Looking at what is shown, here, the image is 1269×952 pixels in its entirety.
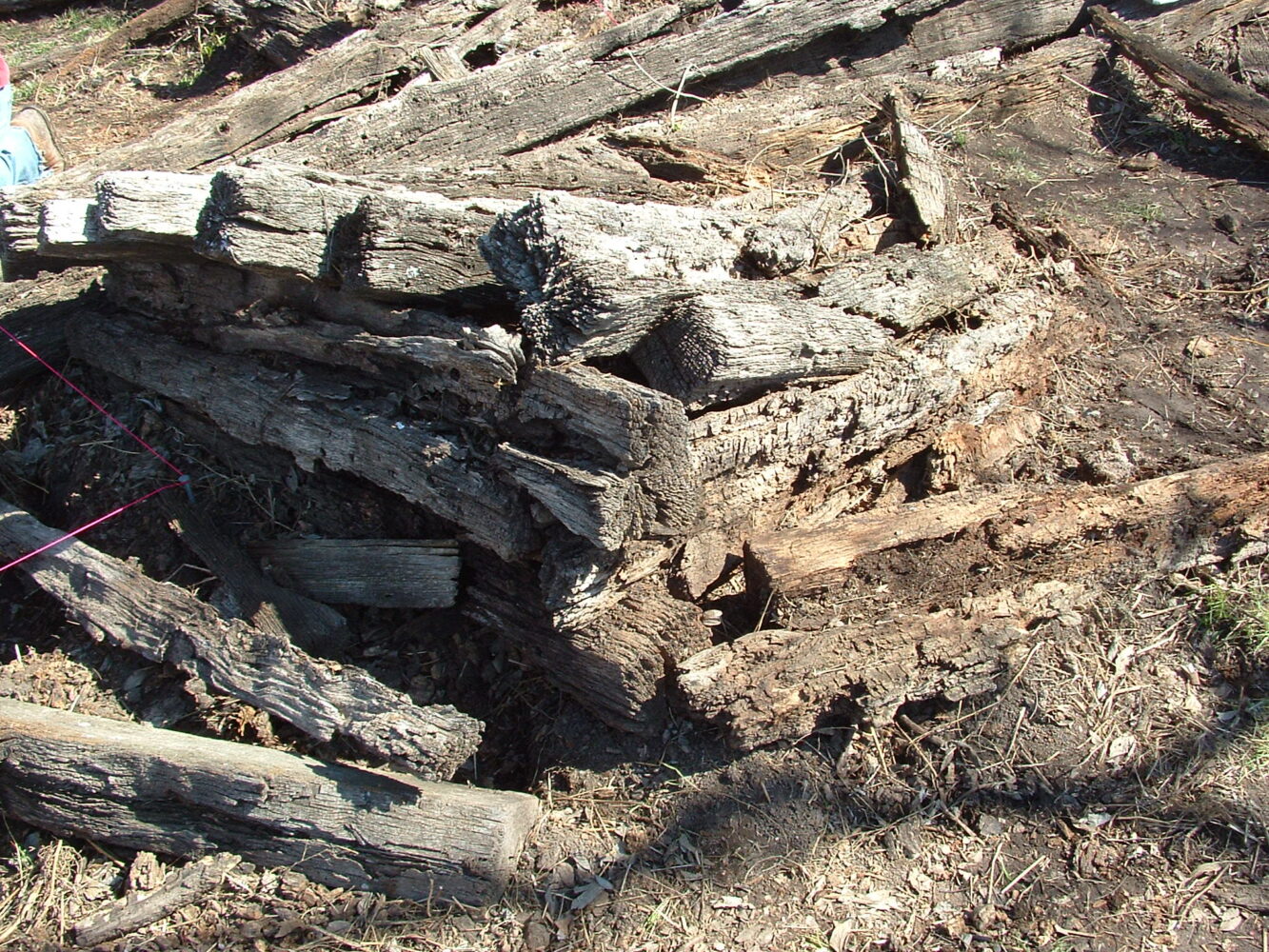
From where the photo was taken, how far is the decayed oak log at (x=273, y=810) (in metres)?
2.54

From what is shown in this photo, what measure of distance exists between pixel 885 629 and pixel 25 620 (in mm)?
2952

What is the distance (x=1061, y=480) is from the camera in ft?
10.7

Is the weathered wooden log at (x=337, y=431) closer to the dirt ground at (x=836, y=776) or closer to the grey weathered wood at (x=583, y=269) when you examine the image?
the dirt ground at (x=836, y=776)

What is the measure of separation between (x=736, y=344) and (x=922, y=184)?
1696mm

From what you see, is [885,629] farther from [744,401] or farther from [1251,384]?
[1251,384]

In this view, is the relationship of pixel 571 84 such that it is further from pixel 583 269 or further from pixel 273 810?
pixel 273 810

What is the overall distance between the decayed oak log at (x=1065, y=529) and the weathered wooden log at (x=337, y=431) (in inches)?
30.9

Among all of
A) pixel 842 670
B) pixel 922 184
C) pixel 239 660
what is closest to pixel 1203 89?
pixel 922 184

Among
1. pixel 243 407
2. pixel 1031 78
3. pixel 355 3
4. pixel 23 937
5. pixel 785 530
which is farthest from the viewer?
pixel 355 3

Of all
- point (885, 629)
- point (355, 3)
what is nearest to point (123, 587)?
point (885, 629)

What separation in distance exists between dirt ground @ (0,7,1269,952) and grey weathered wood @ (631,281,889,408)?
34.6 inches

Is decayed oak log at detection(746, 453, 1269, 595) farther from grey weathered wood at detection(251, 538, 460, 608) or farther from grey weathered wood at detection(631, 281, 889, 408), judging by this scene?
grey weathered wood at detection(251, 538, 460, 608)

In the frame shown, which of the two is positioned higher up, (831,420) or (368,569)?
(831,420)

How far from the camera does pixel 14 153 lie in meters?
4.95
